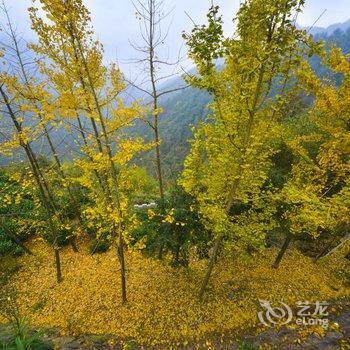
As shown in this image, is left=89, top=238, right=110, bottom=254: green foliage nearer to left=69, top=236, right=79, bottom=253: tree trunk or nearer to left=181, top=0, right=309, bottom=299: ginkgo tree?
left=69, top=236, right=79, bottom=253: tree trunk

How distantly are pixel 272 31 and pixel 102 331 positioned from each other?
9.26 metres

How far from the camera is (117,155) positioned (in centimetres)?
765

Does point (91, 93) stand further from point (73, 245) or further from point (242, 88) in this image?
point (73, 245)

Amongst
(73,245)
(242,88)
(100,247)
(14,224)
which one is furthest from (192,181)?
(14,224)

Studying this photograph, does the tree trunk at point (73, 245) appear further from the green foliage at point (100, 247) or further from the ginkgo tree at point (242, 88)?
the ginkgo tree at point (242, 88)

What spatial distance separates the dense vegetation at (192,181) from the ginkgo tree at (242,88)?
0.04m

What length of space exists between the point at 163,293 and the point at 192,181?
165 inches

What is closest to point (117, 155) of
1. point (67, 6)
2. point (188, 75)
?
point (188, 75)

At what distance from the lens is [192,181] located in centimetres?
912

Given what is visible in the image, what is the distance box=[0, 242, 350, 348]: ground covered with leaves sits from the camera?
29.6ft

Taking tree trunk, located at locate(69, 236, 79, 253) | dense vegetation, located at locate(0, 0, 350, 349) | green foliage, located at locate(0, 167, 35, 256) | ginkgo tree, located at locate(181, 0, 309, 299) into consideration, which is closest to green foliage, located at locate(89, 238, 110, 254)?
dense vegetation, located at locate(0, 0, 350, 349)

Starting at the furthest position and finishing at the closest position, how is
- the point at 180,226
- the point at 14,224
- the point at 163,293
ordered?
1. the point at 14,224
2. the point at 163,293
3. the point at 180,226

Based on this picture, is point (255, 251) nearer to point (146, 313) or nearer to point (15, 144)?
point (146, 313)

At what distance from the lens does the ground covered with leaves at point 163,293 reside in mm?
9031
